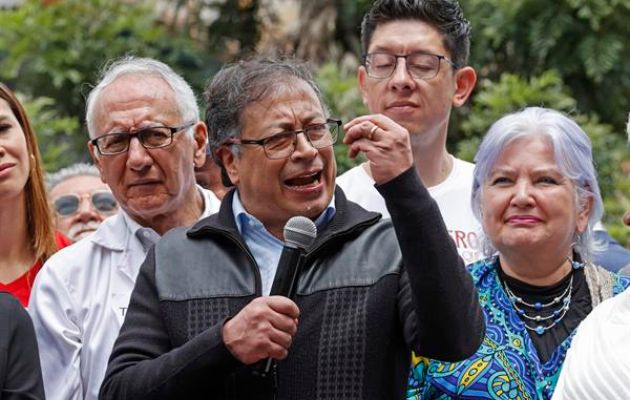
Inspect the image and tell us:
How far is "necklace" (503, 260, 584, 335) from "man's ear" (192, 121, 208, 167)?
4.36 ft

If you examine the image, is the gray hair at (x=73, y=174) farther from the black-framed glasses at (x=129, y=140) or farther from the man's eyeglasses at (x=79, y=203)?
the black-framed glasses at (x=129, y=140)

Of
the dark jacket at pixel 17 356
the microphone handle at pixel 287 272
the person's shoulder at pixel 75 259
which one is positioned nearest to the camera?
the microphone handle at pixel 287 272

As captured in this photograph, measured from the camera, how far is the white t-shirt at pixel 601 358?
3.63 m

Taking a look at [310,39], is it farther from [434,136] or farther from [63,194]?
[434,136]

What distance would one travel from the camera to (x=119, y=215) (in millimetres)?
5035

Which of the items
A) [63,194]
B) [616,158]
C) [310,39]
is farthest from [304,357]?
[310,39]

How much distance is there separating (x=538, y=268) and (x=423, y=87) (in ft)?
3.57

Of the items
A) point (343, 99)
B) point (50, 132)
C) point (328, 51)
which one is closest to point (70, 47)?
point (50, 132)

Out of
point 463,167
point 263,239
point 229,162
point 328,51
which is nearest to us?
point 263,239

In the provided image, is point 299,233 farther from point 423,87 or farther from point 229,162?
point 423,87

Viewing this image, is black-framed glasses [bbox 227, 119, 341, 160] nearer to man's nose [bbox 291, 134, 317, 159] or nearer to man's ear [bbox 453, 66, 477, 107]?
man's nose [bbox 291, 134, 317, 159]

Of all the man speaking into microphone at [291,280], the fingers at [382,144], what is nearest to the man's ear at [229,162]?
the man speaking into microphone at [291,280]

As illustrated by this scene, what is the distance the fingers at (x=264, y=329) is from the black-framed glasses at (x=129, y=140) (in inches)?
53.2

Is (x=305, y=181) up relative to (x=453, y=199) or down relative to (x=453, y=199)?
up
